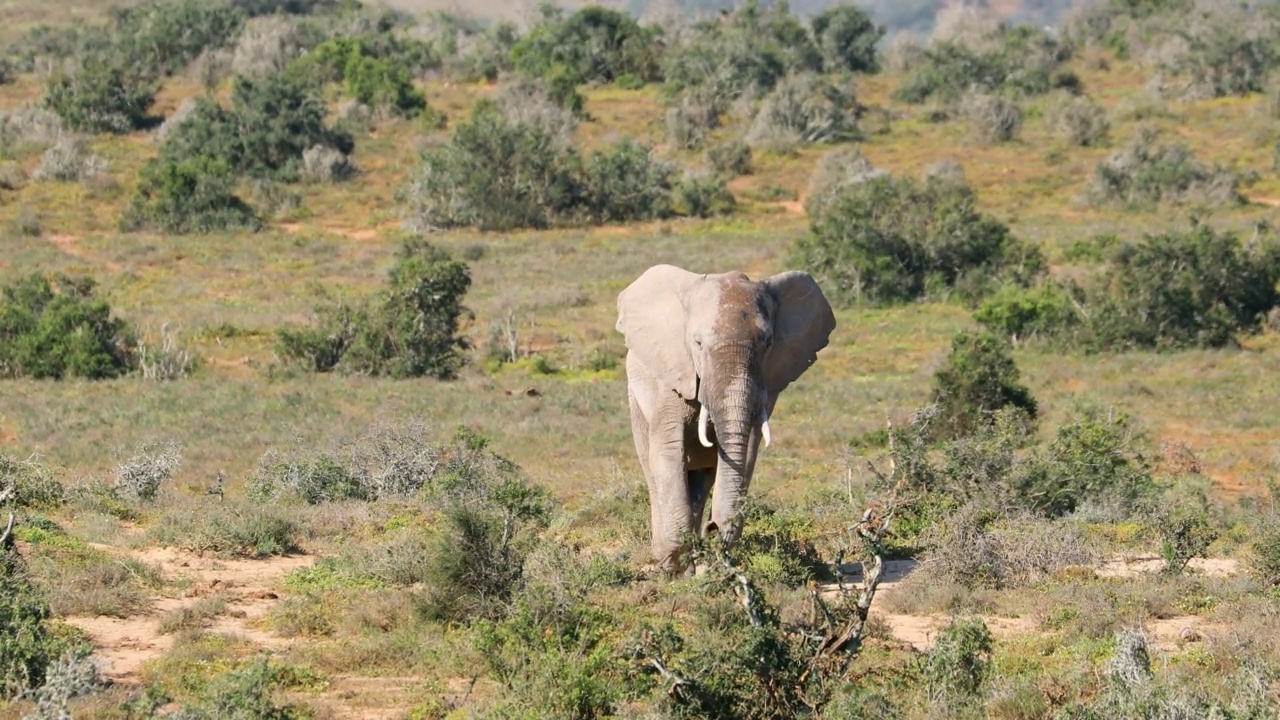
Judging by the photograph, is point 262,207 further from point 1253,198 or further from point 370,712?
point 370,712

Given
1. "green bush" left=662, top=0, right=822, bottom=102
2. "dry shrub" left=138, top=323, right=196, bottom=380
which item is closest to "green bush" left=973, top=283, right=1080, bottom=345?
"dry shrub" left=138, top=323, right=196, bottom=380

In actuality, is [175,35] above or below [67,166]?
below

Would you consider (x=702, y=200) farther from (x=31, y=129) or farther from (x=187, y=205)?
(x=31, y=129)

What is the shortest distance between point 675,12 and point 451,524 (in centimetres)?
5756

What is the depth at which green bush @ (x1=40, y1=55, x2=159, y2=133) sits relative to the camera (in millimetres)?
42312

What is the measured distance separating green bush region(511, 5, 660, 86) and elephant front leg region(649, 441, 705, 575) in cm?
4214

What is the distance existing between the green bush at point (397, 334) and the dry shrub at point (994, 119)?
22.6 meters

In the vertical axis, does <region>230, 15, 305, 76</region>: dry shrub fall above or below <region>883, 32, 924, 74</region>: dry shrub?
above

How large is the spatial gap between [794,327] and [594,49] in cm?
4334

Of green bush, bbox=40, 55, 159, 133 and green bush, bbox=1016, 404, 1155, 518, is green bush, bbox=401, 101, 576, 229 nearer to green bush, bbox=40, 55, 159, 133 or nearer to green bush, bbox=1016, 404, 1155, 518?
green bush, bbox=40, 55, 159, 133

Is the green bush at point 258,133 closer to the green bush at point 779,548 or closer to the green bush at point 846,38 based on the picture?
the green bush at point 846,38

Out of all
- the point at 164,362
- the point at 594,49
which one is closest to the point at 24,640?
the point at 164,362

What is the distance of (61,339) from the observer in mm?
22125

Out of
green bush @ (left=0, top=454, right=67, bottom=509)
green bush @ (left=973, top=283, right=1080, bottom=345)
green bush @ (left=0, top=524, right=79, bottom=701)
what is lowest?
green bush @ (left=973, top=283, right=1080, bottom=345)
